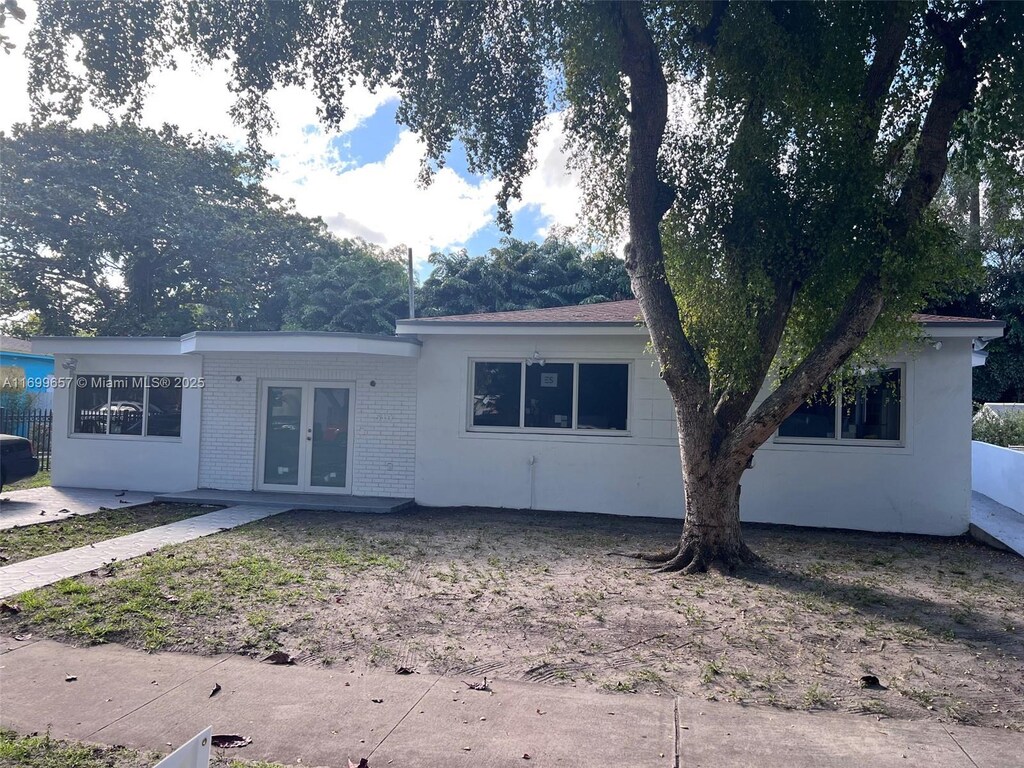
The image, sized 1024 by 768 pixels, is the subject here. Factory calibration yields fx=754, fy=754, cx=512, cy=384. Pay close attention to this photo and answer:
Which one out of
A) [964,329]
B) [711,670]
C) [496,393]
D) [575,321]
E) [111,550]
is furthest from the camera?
[496,393]

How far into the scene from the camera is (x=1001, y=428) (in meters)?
17.1

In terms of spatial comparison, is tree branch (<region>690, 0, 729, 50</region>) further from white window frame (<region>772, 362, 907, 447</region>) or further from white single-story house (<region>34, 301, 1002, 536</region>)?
white window frame (<region>772, 362, 907, 447</region>)

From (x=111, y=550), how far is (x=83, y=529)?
170cm

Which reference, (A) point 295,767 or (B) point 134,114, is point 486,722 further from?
(B) point 134,114

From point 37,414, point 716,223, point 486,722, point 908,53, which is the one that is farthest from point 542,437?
point 37,414

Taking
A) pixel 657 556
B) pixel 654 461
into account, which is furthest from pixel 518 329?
pixel 657 556

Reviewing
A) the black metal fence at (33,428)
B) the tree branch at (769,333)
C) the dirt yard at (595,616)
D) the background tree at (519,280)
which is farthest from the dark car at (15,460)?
the background tree at (519,280)

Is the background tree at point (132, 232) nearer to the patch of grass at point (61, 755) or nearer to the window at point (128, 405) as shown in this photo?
the window at point (128, 405)

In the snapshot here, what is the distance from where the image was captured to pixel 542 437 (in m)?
12.3

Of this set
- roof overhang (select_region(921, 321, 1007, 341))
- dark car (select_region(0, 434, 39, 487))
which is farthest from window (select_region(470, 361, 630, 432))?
dark car (select_region(0, 434, 39, 487))

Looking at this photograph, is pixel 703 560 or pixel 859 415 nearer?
pixel 703 560

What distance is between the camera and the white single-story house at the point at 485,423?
36.3ft

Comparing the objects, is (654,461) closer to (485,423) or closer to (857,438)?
(485,423)

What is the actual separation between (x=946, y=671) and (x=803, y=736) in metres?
1.72
